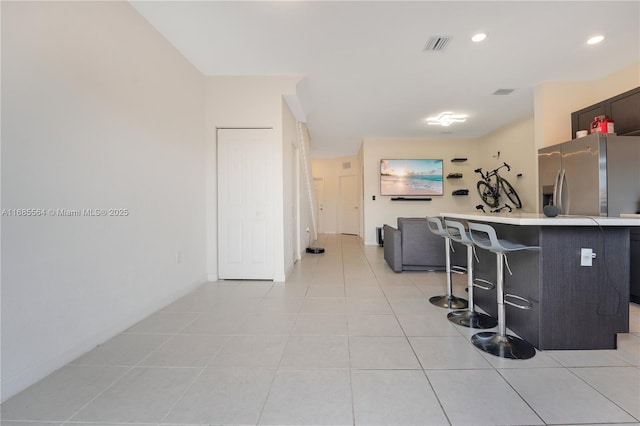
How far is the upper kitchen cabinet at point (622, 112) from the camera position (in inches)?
124

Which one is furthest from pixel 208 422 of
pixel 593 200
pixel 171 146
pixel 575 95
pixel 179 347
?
pixel 575 95

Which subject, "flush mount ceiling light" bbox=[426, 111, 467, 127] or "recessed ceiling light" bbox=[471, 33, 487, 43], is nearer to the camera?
"recessed ceiling light" bbox=[471, 33, 487, 43]

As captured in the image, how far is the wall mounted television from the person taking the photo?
7.51 m

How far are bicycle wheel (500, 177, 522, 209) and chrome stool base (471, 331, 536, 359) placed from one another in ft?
16.8

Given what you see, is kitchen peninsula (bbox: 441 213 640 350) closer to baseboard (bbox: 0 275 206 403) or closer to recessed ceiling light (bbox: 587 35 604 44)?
recessed ceiling light (bbox: 587 35 604 44)

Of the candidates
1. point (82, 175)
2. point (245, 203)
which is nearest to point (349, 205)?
point (245, 203)

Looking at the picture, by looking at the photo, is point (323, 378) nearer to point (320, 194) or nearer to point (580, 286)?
point (580, 286)

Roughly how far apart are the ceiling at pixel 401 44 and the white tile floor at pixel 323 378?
2.88 metres

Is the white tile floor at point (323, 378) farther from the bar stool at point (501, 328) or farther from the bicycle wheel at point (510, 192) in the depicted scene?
the bicycle wheel at point (510, 192)

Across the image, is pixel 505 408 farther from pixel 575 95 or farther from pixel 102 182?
pixel 575 95

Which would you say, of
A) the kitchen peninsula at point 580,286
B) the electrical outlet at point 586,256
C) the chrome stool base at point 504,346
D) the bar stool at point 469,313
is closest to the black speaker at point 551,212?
the kitchen peninsula at point 580,286

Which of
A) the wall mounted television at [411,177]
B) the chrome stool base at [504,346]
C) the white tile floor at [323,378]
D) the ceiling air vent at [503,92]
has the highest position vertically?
the ceiling air vent at [503,92]

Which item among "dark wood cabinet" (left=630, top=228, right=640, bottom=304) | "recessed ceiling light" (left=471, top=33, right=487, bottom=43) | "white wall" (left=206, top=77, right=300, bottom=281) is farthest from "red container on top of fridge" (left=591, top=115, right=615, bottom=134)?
"white wall" (left=206, top=77, right=300, bottom=281)

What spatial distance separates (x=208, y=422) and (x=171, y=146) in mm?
2768
